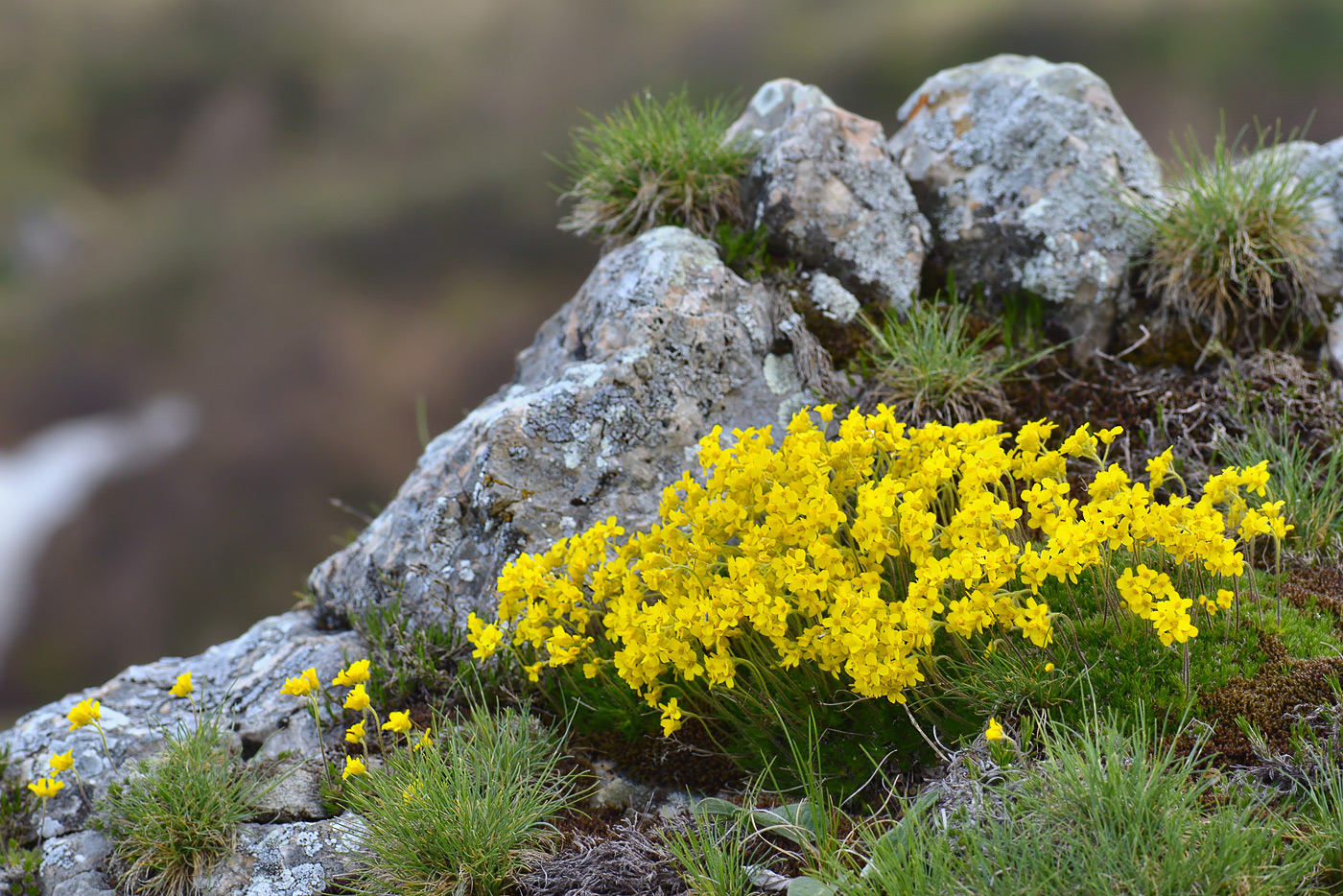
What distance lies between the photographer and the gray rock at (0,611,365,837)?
3.09 meters

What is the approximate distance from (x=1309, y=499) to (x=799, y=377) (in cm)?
202

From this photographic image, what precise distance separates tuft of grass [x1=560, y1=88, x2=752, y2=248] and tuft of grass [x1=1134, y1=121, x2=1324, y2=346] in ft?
6.70

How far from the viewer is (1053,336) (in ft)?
13.8

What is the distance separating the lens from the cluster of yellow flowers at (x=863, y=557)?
2152 millimetres

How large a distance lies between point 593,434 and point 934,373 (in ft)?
4.99

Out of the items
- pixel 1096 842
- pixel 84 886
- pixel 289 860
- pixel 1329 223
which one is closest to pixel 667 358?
pixel 289 860

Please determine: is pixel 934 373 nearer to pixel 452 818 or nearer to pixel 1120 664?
pixel 1120 664

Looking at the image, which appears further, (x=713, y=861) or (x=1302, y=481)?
(x=1302, y=481)

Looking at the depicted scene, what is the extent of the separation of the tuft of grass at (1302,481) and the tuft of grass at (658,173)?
2.54 m

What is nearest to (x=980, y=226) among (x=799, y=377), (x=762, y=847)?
(x=799, y=377)

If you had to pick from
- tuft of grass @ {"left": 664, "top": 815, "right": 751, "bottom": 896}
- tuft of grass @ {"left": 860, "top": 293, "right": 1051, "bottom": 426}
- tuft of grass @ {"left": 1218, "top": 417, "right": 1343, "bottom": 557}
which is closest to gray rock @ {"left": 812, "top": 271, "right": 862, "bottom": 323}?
tuft of grass @ {"left": 860, "top": 293, "right": 1051, "bottom": 426}

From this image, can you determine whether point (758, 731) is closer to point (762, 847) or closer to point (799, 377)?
point (762, 847)

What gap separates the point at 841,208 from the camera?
4195 millimetres

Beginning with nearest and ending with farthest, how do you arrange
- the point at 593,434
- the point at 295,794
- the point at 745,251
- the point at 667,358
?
the point at 295,794
the point at 593,434
the point at 667,358
the point at 745,251
